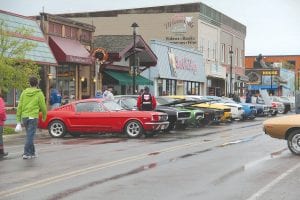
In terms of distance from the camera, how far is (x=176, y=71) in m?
47.3

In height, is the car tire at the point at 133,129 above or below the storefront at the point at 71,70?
below

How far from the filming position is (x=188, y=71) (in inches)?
1981

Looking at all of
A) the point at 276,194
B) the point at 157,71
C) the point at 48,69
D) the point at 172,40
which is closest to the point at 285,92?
the point at 172,40

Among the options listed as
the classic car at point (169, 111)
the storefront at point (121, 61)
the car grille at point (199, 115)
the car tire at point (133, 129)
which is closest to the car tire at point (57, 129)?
the car tire at point (133, 129)

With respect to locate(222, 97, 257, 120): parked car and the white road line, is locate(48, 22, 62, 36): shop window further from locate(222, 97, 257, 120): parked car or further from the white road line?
the white road line

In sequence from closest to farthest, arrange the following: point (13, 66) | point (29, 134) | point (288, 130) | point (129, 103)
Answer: point (29, 134) → point (288, 130) → point (13, 66) → point (129, 103)

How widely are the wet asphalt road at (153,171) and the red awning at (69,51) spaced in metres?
13.4

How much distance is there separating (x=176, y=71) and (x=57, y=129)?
27.1 metres

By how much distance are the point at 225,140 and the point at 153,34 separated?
35.3m

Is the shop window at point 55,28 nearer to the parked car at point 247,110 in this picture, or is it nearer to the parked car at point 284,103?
the parked car at point 247,110

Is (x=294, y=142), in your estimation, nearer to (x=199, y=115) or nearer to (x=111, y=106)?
(x=111, y=106)

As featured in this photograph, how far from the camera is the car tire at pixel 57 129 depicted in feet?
68.3

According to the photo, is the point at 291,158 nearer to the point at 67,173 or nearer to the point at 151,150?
the point at 151,150

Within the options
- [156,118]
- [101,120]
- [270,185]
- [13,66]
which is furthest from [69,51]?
[270,185]
